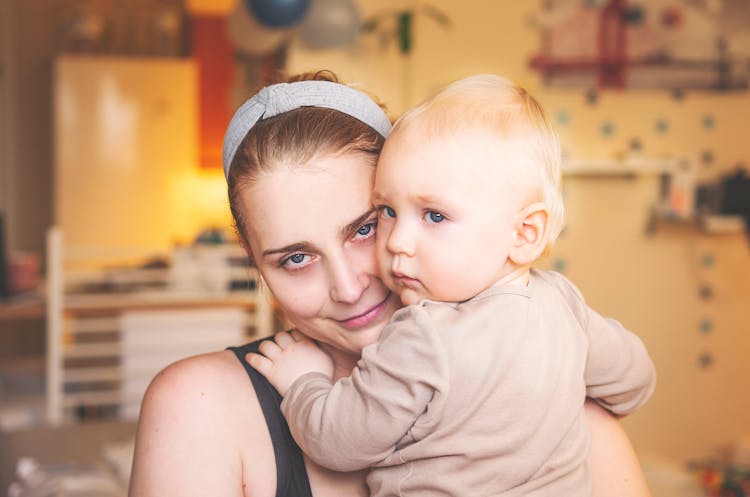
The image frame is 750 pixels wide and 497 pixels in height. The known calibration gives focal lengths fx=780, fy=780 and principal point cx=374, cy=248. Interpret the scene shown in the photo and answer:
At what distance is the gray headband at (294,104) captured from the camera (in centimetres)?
102

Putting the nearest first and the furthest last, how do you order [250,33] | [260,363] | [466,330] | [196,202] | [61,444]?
[466,330] < [260,363] < [61,444] < [250,33] < [196,202]

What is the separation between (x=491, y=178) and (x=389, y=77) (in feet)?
10.4

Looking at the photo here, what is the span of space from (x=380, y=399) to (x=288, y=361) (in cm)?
24

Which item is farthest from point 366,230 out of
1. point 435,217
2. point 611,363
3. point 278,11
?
point 278,11

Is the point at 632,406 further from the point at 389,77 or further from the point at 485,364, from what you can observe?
the point at 389,77

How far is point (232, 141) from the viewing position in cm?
104

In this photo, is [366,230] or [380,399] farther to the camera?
[366,230]

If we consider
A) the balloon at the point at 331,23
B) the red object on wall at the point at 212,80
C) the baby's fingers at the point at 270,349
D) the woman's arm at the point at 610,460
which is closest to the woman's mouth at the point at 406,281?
the baby's fingers at the point at 270,349

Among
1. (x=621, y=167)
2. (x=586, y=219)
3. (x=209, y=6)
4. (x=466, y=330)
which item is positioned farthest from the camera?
(x=209, y=6)

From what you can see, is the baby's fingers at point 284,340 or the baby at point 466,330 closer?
the baby at point 466,330

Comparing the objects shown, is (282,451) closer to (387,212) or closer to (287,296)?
(287,296)

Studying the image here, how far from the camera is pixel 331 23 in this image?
3492mm

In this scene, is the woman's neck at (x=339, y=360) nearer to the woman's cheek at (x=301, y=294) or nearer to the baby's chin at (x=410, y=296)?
the woman's cheek at (x=301, y=294)

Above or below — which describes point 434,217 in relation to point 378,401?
above
